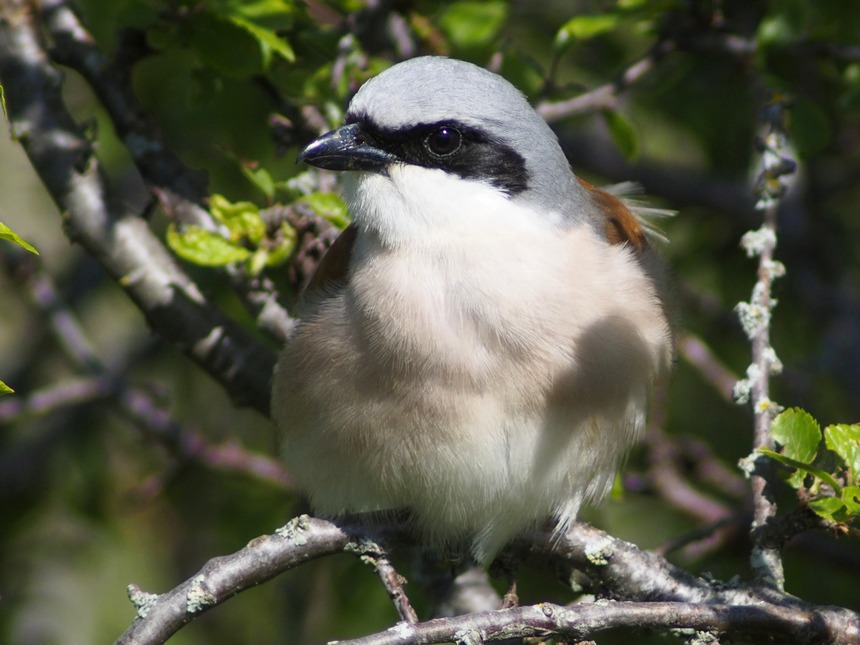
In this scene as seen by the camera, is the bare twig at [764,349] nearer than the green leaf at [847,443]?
No

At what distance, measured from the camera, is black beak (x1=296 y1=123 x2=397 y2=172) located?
301 centimetres

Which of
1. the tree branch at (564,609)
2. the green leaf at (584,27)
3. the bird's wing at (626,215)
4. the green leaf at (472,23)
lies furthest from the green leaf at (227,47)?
the tree branch at (564,609)

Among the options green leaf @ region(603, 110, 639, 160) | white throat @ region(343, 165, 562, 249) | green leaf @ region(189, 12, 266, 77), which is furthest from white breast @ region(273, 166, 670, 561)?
green leaf @ region(603, 110, 639, 160)

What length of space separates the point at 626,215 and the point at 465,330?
993 mm

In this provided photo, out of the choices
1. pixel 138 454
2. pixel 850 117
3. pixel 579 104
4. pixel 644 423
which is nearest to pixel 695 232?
pixel 850 117

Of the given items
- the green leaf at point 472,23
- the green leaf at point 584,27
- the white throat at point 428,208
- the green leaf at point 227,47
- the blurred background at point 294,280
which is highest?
the green leaf at point 227,47

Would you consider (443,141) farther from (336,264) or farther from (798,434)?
(798,434)

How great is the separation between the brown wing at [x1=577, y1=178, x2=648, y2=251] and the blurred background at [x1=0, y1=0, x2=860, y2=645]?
0.24 metres

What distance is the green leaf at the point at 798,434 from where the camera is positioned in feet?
7.72

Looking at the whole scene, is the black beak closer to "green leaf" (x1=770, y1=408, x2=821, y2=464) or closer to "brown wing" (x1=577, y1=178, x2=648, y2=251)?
"brown wing" (x1=577, y1=178, x2=648, y2=251)

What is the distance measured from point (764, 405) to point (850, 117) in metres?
3.30

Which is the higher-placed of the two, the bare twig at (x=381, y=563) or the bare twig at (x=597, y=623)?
the bare twig at (x=597, y=623)

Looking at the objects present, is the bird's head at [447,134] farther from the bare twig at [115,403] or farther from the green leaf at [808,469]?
the bare twig at [115,403]

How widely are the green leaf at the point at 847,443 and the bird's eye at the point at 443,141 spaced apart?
51.5 inches
